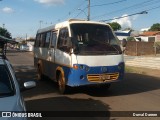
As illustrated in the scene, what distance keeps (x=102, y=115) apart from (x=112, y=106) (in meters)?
1.24

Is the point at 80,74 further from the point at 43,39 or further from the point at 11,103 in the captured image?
the point at 11,103

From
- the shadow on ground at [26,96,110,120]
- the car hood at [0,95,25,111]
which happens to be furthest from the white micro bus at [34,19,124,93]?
the car hood at [0,95,25,111]

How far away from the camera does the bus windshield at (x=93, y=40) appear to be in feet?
35.6

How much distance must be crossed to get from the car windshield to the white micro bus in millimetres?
4588

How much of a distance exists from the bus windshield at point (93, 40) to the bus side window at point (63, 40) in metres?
0.33

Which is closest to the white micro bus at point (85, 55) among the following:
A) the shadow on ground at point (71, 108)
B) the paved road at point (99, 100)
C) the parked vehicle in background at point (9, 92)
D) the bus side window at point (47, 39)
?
the paved road at point (99, 100)

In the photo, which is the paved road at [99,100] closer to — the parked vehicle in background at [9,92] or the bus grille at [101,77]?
the bus grille at [101,77]

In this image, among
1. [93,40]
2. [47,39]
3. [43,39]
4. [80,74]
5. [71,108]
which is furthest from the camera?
[43,39]

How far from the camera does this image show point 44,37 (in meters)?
14.9

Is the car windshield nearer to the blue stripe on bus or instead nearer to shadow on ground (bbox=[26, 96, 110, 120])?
shadow on ground (bbox=[26, 96, 110, 120])

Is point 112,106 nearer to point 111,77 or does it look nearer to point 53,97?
point 111,77

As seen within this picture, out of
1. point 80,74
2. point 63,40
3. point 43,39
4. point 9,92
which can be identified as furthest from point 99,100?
point 43,39

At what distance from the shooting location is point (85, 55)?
10.7m

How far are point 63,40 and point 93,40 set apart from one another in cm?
112
